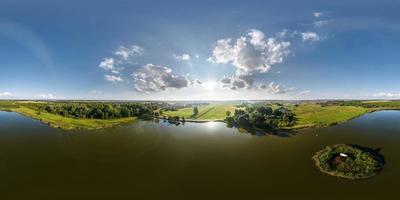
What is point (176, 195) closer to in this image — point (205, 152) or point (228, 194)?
point (228, 194)

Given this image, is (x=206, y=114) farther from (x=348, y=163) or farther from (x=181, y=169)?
(x=348, y=163)

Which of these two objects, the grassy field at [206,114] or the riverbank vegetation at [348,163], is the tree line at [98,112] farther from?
the riverbank vegetation at [348,163]

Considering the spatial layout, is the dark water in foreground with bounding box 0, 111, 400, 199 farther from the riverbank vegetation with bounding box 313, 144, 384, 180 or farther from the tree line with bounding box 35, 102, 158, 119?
the tree line with bounding box 35, 102, 158, 119

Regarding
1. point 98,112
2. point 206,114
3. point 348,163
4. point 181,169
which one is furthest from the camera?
point 206,114

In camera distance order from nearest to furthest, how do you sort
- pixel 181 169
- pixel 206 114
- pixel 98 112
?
pixel 181 169 → pixel 98 112 → pixel 206 114

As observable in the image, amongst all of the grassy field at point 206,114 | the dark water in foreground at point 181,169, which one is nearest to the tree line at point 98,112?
the grassy field at point 206,114

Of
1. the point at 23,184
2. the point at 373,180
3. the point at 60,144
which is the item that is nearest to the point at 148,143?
the point at 60,144

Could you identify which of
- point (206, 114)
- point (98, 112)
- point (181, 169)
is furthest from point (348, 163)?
point (98, 112)
